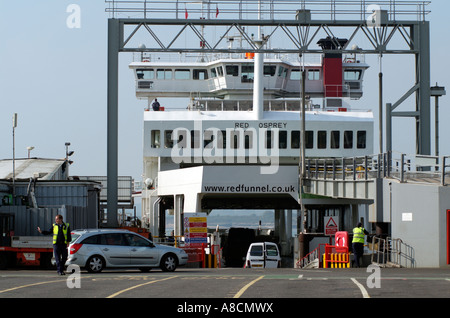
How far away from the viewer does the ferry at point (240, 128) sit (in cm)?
4734

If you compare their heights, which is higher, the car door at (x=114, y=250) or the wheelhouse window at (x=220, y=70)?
the wheelhouse window at (x=220, y=70)

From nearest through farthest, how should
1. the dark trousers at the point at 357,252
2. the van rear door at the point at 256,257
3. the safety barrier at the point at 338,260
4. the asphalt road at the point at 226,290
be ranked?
the asphalt road at the point at 226,290 → the dark trousers at the point at 357,252 → the safety barrier at the point at 338,260 → the van rear door at the point at 256,257

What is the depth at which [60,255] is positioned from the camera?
2284 centimetres

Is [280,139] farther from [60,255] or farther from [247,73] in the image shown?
[60,255]

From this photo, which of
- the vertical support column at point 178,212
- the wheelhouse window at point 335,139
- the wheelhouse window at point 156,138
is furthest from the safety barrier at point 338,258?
the wheelhouse window at point 156,138

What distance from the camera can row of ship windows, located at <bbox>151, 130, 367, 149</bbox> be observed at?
53281 mm

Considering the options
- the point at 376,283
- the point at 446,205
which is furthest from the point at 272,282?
the point at 446,205

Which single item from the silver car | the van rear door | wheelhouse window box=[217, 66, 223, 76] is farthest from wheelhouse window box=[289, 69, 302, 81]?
the silver car

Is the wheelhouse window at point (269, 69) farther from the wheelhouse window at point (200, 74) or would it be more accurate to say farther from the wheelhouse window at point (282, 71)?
the wheelhouse window at point (200, 74)

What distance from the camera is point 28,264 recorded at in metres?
29.1

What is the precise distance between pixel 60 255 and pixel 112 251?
1806 mm

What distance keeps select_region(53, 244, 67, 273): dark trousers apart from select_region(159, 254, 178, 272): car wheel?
3.22 meters

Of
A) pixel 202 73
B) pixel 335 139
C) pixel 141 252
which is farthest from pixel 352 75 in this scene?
pixel 141 252
